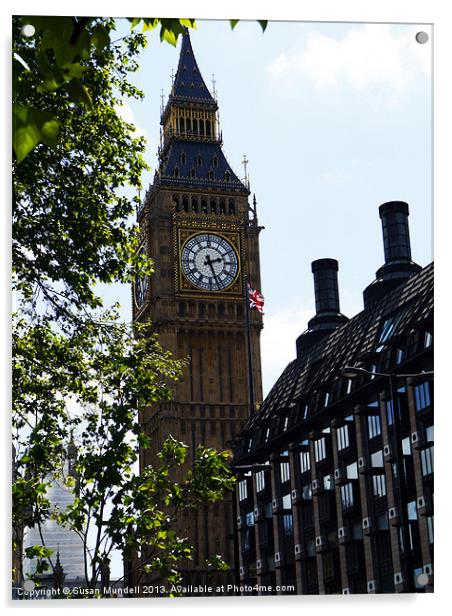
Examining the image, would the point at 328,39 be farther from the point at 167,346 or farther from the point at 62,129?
the point at 167,346

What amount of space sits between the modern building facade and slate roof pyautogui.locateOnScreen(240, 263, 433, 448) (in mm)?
86

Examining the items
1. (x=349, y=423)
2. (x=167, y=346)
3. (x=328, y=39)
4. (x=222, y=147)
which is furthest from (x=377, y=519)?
(x=328, y=39)

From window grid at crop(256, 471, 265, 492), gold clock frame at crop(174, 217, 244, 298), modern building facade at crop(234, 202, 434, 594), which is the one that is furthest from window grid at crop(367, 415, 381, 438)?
window grid at crop(256, 471, 265, 492)

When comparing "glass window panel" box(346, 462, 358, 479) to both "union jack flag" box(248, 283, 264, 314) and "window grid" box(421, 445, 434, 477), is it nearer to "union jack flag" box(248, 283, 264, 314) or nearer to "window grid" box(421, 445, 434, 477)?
"window grid" box(421, 445, 434, 477)

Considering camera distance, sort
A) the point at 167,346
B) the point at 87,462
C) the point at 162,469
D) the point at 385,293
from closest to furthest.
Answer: the point at 87,462 < the point at 162,469 < the point at 167,346 < the point at 385,293

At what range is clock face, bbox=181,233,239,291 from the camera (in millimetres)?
38969

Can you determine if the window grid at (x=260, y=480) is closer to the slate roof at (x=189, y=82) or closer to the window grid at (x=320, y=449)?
the window grid at (x=320, y=449)

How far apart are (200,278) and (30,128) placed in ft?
114

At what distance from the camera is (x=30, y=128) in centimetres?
993

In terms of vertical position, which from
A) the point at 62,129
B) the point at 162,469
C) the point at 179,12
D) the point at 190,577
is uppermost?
the point at 179,12

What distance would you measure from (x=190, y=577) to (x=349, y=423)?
29.6 meters

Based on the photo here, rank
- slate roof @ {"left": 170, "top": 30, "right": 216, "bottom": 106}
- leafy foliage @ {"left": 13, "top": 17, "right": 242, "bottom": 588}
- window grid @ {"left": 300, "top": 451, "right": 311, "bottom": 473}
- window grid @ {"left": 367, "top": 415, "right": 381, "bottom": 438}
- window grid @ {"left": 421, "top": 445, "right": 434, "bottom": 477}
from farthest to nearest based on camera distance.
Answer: window grid @ {"left": 300, "top": 451, "right": 311, "bottom": 473} < window grid @ {"left": 367, "top": 415, "right": 381, "bottom": 438} < window grid @ {"left": 421, "top": 445, "right": 434, "bottom": 477} < slate roof @ {"left": 170, "top": 30, "right": 216, "bottom": 106} < leafy foliage @ {"left": 13, "top": 17, "right": 242, "bottom": 588}

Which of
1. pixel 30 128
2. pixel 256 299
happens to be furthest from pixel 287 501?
pixel 30 128

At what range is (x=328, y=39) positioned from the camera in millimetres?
20484
